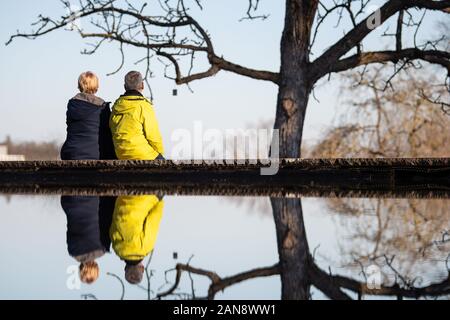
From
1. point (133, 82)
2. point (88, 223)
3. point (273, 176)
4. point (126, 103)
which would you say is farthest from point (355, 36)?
point (88, 223)

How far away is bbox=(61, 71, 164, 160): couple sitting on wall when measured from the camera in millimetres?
5516

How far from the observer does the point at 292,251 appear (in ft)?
5.55

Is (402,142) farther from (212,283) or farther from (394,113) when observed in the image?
(212,283)

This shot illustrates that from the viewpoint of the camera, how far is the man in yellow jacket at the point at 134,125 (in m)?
5.51

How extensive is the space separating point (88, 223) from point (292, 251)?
79cm

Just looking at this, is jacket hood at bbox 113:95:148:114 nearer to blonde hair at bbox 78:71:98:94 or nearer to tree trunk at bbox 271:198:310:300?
blonde hair at bbox 78:71:98:94

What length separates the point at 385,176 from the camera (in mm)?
4844

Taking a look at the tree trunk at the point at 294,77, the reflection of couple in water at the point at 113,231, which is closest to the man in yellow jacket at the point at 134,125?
the reflection of couple in water at the point at 113,231

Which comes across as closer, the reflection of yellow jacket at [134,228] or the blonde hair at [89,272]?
the blonde hair at [89,272]

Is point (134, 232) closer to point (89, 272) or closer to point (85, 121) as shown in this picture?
point (89, 272)

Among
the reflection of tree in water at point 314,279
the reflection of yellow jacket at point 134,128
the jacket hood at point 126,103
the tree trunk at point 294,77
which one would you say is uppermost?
the tree trunk at point 294,77

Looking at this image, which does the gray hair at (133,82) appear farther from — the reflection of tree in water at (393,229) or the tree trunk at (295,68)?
the tree trunk at (295,68)

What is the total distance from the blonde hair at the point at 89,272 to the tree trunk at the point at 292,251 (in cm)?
35
